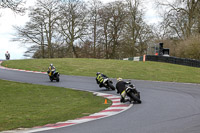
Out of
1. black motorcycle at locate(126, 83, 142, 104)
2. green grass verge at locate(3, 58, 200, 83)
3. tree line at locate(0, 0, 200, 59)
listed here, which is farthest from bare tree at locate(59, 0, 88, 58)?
black motorcycle at locate(126, 83, 142, 104)

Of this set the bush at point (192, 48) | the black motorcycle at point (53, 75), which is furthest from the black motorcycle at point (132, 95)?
the bush at point (192, 48)

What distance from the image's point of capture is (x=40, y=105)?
39.1 ft

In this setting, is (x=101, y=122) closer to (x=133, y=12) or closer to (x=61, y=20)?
(x=61, y=20)

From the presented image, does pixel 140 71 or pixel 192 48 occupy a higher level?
pixel 192 48

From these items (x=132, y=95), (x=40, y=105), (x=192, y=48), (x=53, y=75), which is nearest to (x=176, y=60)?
(x=192, y=48)

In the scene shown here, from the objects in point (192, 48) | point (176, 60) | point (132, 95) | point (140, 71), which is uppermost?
point (192, 48)

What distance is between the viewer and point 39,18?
171 ft

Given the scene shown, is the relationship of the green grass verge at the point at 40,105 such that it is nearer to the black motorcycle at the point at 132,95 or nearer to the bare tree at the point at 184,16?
the black motorcycle at the point at 132,95

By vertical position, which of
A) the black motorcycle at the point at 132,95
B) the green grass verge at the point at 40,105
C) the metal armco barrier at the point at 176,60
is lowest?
the green grass verge at the point at 40,105

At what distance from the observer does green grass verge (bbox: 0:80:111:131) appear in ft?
28.0

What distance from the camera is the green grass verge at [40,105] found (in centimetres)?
853

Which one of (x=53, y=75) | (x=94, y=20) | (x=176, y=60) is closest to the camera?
(x=53, y=75)

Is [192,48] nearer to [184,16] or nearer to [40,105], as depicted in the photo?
[184,16]

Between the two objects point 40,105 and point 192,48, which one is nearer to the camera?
point 40,105
